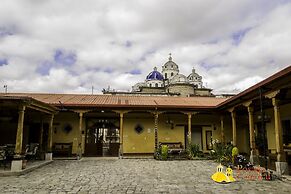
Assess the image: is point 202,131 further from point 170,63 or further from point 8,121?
point 170,63

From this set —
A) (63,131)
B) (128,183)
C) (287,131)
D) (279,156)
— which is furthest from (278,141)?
(63,131)

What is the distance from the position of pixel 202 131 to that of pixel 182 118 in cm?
153

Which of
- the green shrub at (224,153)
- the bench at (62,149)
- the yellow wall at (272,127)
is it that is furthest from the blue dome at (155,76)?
the green shrub at (224,153)

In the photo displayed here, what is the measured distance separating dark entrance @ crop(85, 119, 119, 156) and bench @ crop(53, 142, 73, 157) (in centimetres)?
102

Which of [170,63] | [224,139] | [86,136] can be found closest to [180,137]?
[224,139]

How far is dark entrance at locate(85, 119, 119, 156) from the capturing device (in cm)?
1494

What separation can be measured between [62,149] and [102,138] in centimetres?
236

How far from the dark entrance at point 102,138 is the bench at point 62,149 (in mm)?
1019

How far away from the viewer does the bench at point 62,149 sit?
46.2 ft

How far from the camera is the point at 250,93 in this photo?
376 inches

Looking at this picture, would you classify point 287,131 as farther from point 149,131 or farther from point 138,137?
point 138,137

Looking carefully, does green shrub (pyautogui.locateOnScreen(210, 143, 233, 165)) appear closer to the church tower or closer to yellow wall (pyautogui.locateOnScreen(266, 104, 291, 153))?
yellow wall (pyautogui.locateOnScreen(266, 104, 291, 153))

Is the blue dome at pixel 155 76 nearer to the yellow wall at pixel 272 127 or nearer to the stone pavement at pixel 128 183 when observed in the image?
the yellow wall at pixel 272 127

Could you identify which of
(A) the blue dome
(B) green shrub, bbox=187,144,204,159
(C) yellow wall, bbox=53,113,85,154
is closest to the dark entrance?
(C) yellow wall, bbox=53,113,85,154
